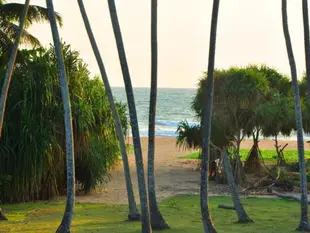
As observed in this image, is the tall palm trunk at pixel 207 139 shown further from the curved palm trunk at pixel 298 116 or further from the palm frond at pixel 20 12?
the palm frond at pixel 20 12

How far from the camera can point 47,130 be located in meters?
21.6

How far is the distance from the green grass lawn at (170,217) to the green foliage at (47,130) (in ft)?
3.60

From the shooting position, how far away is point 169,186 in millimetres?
27109

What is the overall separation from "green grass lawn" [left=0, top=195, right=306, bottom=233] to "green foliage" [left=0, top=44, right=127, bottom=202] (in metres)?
1.10

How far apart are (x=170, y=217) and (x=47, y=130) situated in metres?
5.57

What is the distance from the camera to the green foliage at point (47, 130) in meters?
21.2

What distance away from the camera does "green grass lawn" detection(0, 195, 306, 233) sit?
52.0 ft

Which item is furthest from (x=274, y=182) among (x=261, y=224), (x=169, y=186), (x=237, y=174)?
(x=261, y=224)

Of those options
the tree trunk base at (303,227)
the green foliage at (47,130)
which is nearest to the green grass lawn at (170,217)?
the tree trunk base at (303,227)

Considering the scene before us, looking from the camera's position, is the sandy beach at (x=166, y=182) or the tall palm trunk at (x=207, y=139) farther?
the sandy beach at (x=166, y=182)

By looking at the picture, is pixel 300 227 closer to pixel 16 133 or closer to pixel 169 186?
pixel 16 133

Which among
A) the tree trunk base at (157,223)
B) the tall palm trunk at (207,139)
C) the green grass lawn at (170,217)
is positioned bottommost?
the green grass lawn at (170,217)

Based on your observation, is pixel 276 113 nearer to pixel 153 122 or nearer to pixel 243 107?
pixel 243 107

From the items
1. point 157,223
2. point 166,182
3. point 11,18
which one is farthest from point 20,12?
point 166,182
